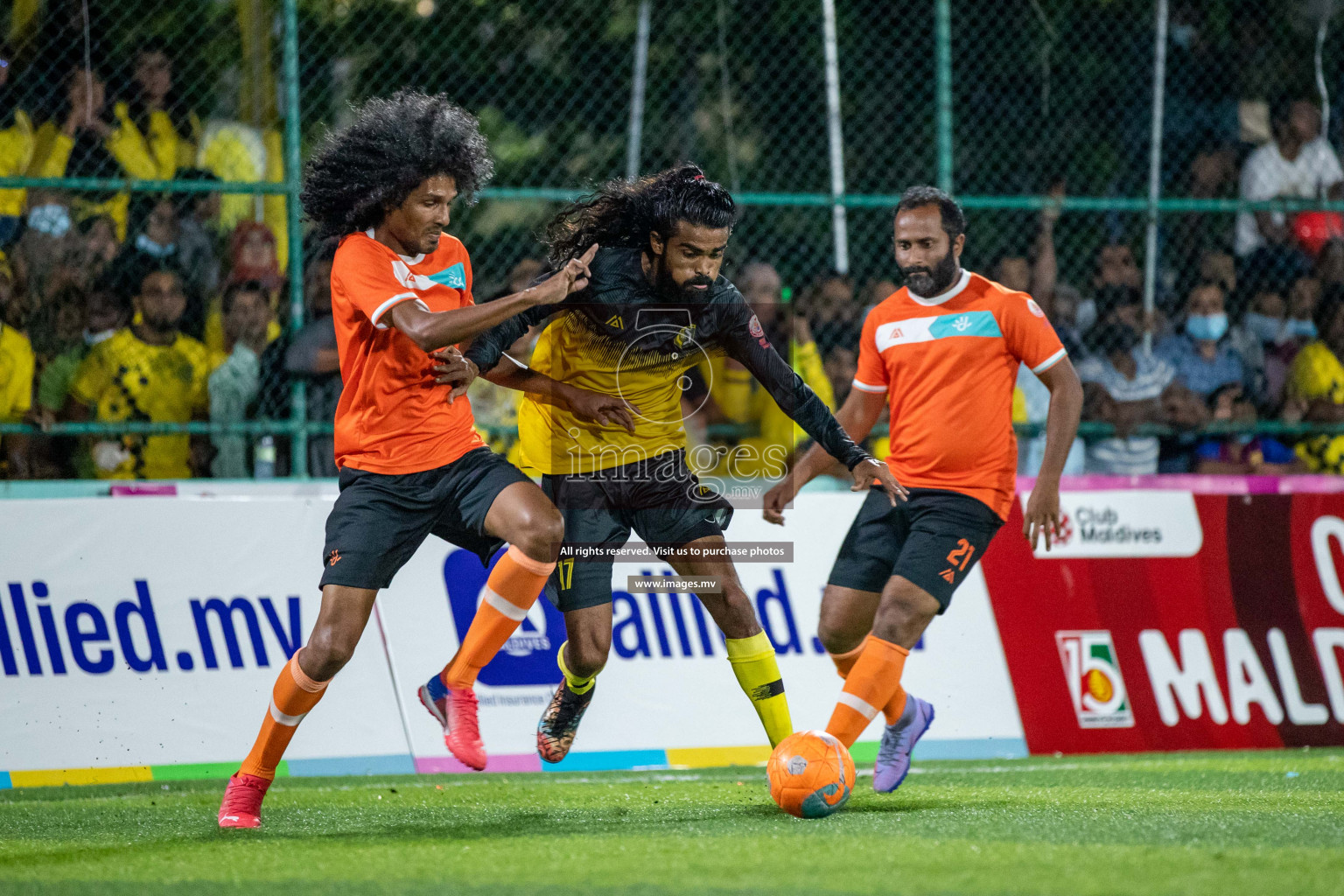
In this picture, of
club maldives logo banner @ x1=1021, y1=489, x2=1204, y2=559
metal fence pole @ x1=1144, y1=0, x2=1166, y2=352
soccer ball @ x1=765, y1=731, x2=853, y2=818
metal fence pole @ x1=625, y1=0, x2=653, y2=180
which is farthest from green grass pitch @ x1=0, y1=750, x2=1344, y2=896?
metal fence pole @ x1=625, y1=0, x2=653, y2=180

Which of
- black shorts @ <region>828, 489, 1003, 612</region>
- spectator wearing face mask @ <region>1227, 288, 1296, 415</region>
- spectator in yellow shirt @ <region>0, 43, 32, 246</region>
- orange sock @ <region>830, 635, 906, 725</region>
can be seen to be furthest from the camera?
spectator wearing face mask @ <region>1227, 288, 1296, 415</region>

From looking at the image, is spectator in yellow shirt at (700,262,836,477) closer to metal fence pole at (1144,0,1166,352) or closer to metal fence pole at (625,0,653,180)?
metal fence pole at (625,0,653,180)

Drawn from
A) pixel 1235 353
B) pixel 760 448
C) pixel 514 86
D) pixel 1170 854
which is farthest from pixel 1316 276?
pixel 1170 854

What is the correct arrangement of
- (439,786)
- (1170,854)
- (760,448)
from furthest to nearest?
→ 1. (760,448)
2. (439,786)
3. (1170,854)

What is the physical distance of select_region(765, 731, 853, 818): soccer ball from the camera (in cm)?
501

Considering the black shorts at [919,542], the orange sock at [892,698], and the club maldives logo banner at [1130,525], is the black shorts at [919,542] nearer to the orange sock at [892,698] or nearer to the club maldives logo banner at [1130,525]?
the orange sock at [892,698]

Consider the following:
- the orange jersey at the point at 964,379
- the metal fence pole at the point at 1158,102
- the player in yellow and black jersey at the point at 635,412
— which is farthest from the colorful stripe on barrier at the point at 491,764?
the metal fence pole at the point at 1158,102

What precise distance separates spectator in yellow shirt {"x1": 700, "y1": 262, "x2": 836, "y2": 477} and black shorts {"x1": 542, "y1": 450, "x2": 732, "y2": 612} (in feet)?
7.92

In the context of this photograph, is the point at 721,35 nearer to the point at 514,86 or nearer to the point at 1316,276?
the point at 514,86

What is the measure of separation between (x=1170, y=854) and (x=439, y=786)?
341 cm

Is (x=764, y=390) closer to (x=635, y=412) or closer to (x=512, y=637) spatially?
(x=512, y=637)

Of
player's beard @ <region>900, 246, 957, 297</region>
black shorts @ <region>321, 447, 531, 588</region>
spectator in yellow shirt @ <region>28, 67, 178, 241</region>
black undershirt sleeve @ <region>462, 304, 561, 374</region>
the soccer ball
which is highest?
spectator in yellow shirt @ <region>28, 67, 178, 241</region>

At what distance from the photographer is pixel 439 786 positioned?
255 inches

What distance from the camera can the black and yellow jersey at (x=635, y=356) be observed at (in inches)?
214
